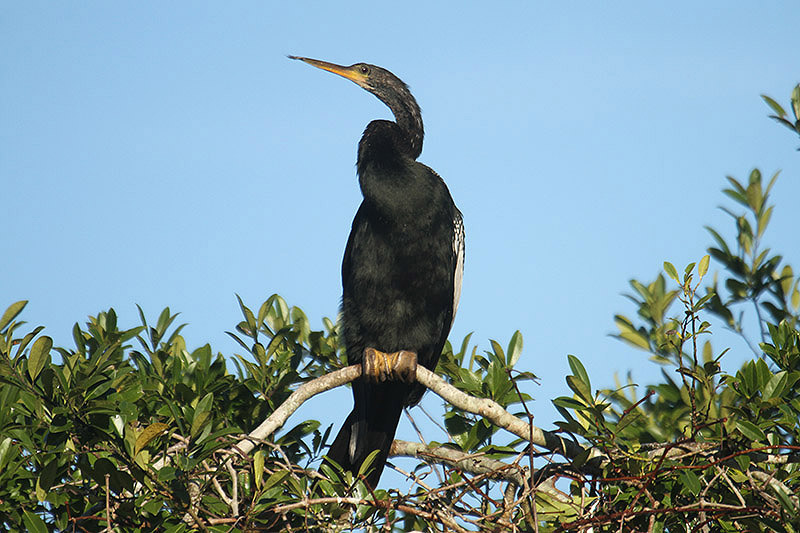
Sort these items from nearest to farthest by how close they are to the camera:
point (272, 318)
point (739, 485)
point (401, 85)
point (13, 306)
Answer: point (739, 485)
point (13, 306)
point (272, 318)
point (401, 85)

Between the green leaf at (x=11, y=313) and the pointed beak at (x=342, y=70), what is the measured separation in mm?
2606

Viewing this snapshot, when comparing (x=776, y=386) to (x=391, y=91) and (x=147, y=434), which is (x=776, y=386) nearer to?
(x=147, y=434)

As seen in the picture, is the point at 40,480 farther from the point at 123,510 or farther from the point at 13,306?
the point at 13,306

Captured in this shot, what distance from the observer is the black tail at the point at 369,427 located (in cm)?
368

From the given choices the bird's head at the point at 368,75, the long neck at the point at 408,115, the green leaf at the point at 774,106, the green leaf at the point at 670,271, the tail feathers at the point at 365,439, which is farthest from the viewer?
the bird's head at the point at 368,75

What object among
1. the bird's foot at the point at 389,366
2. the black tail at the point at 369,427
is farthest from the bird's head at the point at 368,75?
the black tail at the point at 369,427

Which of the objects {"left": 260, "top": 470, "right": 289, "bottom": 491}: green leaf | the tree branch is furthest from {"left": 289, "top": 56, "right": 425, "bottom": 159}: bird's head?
{"left": 260, "top": 470, "right": 289, "bottom": 491}: green leaf

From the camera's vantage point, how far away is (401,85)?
484 centimetres

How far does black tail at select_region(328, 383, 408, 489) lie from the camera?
368 cm

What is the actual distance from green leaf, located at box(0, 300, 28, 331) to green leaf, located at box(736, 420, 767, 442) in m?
2.44

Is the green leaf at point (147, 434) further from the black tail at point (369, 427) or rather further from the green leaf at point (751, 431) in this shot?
the green leaf at point (751, 431)

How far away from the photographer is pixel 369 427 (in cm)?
386

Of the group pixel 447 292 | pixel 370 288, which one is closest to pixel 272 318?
pixel 370 288

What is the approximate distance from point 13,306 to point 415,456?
170 cm
